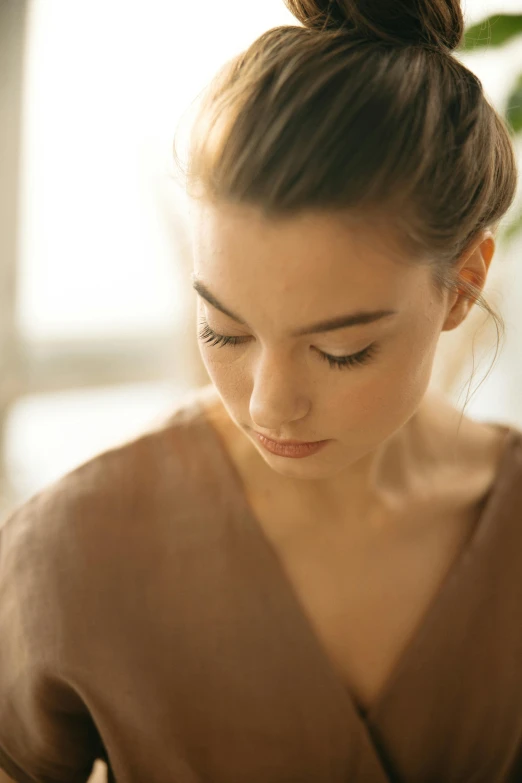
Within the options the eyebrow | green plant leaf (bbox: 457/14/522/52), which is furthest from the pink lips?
green plant leaf (bbox: 457/14/522/52)

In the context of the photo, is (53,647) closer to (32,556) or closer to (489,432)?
(32,556)

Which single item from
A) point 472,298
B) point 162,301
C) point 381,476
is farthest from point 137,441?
point 162,301

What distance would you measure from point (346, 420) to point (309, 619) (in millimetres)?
268

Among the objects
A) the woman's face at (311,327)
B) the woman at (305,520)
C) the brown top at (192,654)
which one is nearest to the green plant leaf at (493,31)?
the woman at (305,520)

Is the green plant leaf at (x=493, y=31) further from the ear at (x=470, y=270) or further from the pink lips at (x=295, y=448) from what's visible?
the pink lips at (x=295, y=448)

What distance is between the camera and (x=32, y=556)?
2.78 ft

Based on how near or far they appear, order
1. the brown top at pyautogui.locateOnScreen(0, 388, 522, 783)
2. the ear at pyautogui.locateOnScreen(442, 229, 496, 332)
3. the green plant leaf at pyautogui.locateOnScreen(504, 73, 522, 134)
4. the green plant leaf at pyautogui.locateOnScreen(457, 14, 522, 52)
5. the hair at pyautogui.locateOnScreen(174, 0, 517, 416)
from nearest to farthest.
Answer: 1. the hair at pyautogui.locateOnScreen(174, 0, 517, 416)
2. the ear at pyautogui.locateOnScreen(442, 229, 496, 332)
3. the brown top at pyautogui.locateOnScreen(0, 388, 522, 783)
4. the green plant leaf at pyautogui.locateOnScreen(457, 14, 522, 52)
5. the green plant leaf at pyautogui.locateOnScreen(504, 73, 522, 134)

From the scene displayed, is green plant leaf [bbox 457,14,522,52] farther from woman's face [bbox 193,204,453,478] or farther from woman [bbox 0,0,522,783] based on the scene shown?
woman's face [bbox 193,204,453,478]

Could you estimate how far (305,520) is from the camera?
913mm

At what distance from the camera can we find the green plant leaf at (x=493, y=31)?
A: 1.02 meters

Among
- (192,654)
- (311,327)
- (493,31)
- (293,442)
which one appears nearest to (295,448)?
(293,442)

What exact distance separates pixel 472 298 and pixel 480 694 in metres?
0.44

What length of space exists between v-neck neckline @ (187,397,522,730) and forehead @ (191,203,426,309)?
297 millimetres

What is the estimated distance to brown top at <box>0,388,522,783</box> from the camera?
84 centimetres
